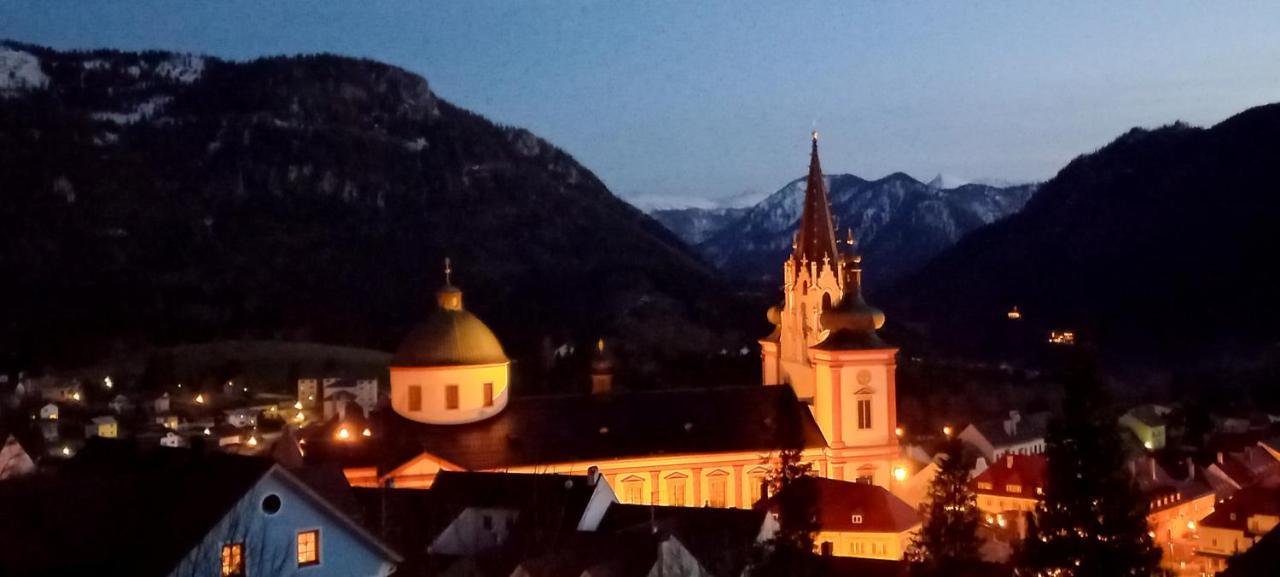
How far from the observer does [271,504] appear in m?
17.7

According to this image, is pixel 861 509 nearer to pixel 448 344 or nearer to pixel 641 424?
pixel 641 424

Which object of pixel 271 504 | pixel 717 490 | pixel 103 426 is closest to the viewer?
pixel 271 504

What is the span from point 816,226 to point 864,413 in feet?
30.6

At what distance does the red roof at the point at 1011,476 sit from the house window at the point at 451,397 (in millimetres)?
25800

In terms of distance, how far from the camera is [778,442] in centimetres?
4728

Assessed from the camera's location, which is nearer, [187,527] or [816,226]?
[187,527]

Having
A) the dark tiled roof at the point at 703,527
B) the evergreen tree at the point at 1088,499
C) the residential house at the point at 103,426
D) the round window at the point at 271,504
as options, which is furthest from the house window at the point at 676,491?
the residential house at the point at 103,426

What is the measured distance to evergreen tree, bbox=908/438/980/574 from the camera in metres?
31.2

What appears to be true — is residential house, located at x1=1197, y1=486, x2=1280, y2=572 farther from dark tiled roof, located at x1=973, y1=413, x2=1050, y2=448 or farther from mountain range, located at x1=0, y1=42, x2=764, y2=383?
mountain range, located at x1=0, y1=42, x2=764, y2=383

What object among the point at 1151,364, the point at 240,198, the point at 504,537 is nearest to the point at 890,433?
the point at 504,537

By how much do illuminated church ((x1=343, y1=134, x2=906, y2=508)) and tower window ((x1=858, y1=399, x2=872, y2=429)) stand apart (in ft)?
0.17

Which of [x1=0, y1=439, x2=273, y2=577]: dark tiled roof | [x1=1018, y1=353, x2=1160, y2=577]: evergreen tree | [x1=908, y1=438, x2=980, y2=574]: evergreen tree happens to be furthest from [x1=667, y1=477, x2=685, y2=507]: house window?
[x1=0, y1=439, x2=273, y2=577]: dark tiled roof

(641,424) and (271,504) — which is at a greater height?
(271,504)

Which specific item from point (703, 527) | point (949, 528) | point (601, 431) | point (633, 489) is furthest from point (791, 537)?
point (601, 431)
